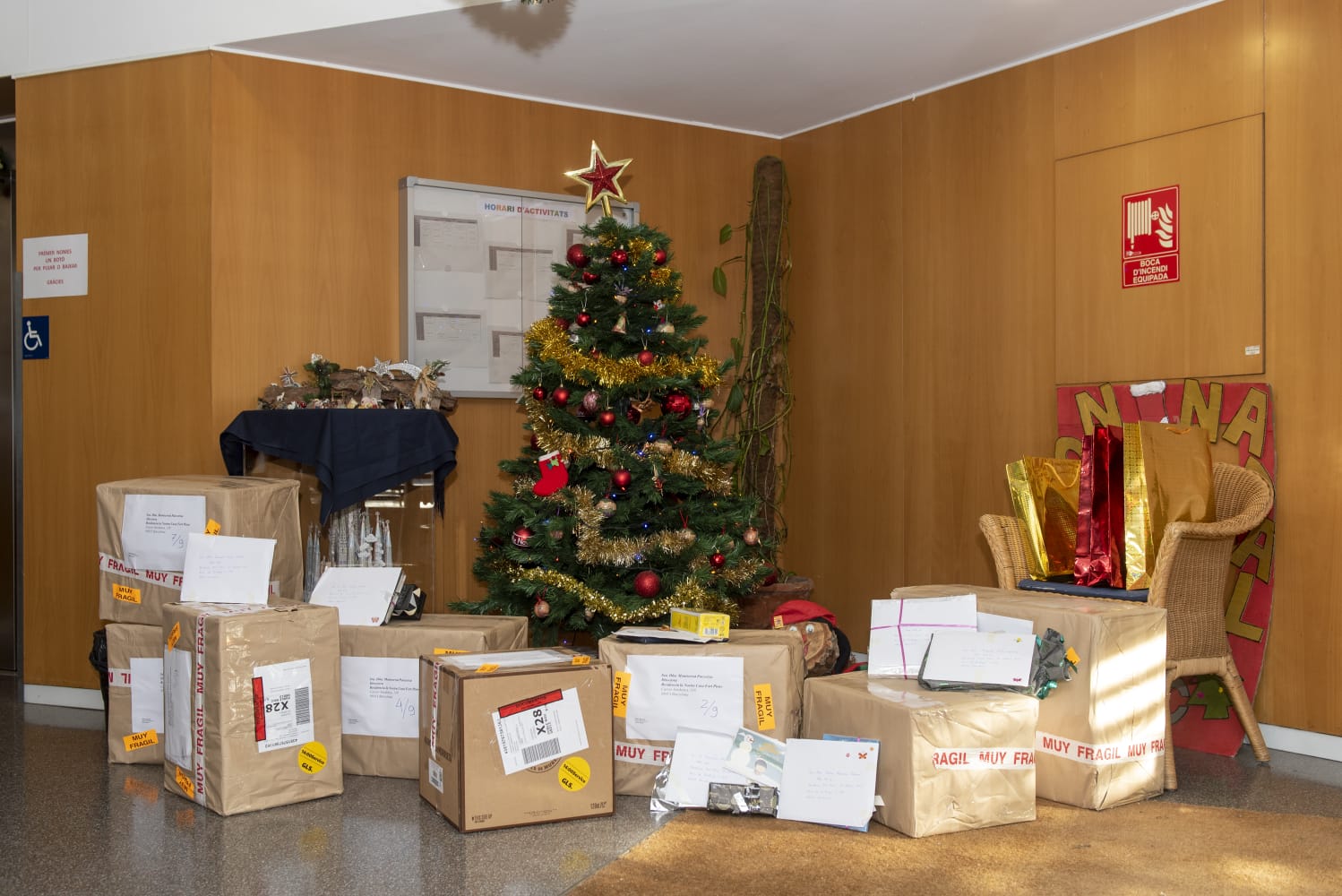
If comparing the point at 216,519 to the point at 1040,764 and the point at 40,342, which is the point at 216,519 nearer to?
the point at 40,342

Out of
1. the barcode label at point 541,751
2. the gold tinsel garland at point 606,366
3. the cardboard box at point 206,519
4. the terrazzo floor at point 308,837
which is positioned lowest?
the terrazzo floor at point 308,837

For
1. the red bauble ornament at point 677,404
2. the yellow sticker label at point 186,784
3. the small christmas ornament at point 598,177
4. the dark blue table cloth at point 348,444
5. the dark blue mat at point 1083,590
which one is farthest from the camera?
the small christmas ornament at point 598,177

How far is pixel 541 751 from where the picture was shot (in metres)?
2.79

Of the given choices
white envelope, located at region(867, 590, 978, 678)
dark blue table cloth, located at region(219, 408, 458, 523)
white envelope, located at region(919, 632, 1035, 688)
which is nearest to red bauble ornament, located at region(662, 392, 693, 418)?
dark blue table cloth, located at region(219, 408, 458, 523)

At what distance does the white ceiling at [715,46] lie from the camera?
393 cm

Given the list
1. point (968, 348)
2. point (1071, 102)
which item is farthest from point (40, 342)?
point (1071, 102)

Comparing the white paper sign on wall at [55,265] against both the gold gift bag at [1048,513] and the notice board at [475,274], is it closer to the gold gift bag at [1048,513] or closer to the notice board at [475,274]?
the notice board at [475,274]

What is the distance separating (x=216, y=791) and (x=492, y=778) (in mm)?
707

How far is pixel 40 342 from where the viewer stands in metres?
4.40

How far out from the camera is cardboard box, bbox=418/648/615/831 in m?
2.73

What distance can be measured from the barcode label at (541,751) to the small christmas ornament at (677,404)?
1.45 metres

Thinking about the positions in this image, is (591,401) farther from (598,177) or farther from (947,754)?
(947,754)

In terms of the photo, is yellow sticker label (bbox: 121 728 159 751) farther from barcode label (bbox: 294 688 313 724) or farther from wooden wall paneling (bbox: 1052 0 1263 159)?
wooden wall paneling (bbox: 1052 0 1263 159)

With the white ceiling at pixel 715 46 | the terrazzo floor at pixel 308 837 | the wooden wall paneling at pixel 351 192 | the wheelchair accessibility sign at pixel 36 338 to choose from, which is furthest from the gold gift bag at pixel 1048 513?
the wheelchair accessibility sign at pixel 36 338
